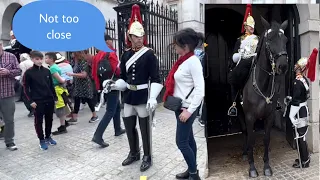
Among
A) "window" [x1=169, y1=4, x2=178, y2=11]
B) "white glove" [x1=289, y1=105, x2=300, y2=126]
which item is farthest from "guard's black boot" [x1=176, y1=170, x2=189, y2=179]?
"window" [x1=169, y1=4, x2=178, y2=11]

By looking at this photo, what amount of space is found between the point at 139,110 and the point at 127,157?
2.81 ft

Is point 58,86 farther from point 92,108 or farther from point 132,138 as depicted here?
point 132,138

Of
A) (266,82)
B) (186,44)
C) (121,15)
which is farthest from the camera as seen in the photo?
(121,15)

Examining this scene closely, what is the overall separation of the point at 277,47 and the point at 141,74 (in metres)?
1.79

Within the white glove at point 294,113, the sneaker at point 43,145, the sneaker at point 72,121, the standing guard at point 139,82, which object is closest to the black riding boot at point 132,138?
the standing guard at point 139,82

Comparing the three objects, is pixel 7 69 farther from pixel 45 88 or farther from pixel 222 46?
pixel 222 46

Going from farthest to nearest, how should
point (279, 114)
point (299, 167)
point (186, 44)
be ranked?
1. point (279, 114)
2. point (299, 167)
3. point (186, 44)

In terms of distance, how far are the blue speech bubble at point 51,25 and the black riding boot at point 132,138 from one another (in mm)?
1156

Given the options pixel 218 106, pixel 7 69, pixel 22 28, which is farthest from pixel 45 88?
pixel 218 106

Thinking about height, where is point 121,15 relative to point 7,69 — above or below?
above

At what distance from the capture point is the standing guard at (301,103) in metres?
4.39

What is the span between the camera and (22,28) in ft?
10.7

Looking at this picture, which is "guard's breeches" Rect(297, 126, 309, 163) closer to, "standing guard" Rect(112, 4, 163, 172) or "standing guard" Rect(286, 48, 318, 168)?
"standing guard" Rect(286, 48, 318, 168)

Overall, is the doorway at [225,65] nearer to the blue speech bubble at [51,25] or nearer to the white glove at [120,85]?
the white glove at [120,85]
